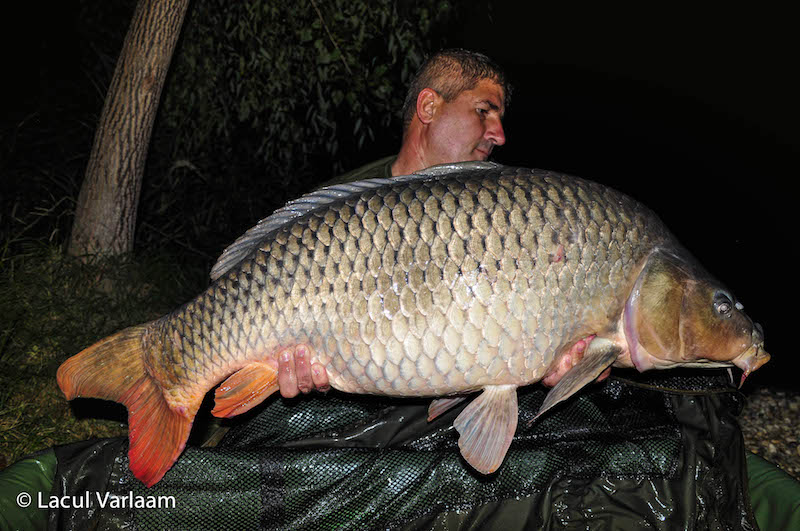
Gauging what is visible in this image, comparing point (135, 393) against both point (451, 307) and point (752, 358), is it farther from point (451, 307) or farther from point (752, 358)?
point (752, 358)

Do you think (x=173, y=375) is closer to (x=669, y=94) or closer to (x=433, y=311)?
(x=433, y=311)

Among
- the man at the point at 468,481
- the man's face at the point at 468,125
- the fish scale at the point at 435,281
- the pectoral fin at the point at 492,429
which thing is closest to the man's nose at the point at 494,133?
the man's face at the point at 468,125

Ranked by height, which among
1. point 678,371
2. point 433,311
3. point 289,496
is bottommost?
point 289,496

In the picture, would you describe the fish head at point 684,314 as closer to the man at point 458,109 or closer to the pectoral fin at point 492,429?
the pectoral fin at point 492,429

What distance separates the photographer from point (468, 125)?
2260 millimetres

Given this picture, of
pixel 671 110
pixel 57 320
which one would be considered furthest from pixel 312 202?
pixel 671 110

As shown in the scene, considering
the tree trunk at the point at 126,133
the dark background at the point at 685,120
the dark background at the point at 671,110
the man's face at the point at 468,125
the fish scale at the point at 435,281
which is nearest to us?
the fish scale at the point at 435,281

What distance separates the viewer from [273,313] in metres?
1.46

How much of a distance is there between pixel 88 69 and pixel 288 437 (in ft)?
14.5

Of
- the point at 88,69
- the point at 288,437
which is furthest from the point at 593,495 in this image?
the point at 88,69

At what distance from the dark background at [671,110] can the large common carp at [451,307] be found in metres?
2.58

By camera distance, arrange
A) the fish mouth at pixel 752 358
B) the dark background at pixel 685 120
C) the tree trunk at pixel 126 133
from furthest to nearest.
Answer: the dark background at pixel 685 120 → the tree trunk at pixel 126 133 → the fish mouth at pixel 752 358

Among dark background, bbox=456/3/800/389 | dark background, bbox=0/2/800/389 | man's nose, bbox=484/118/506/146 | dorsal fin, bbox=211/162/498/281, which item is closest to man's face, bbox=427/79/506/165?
man's nose, bbox=484/118/506/146

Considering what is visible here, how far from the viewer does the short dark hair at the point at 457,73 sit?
2.29m
